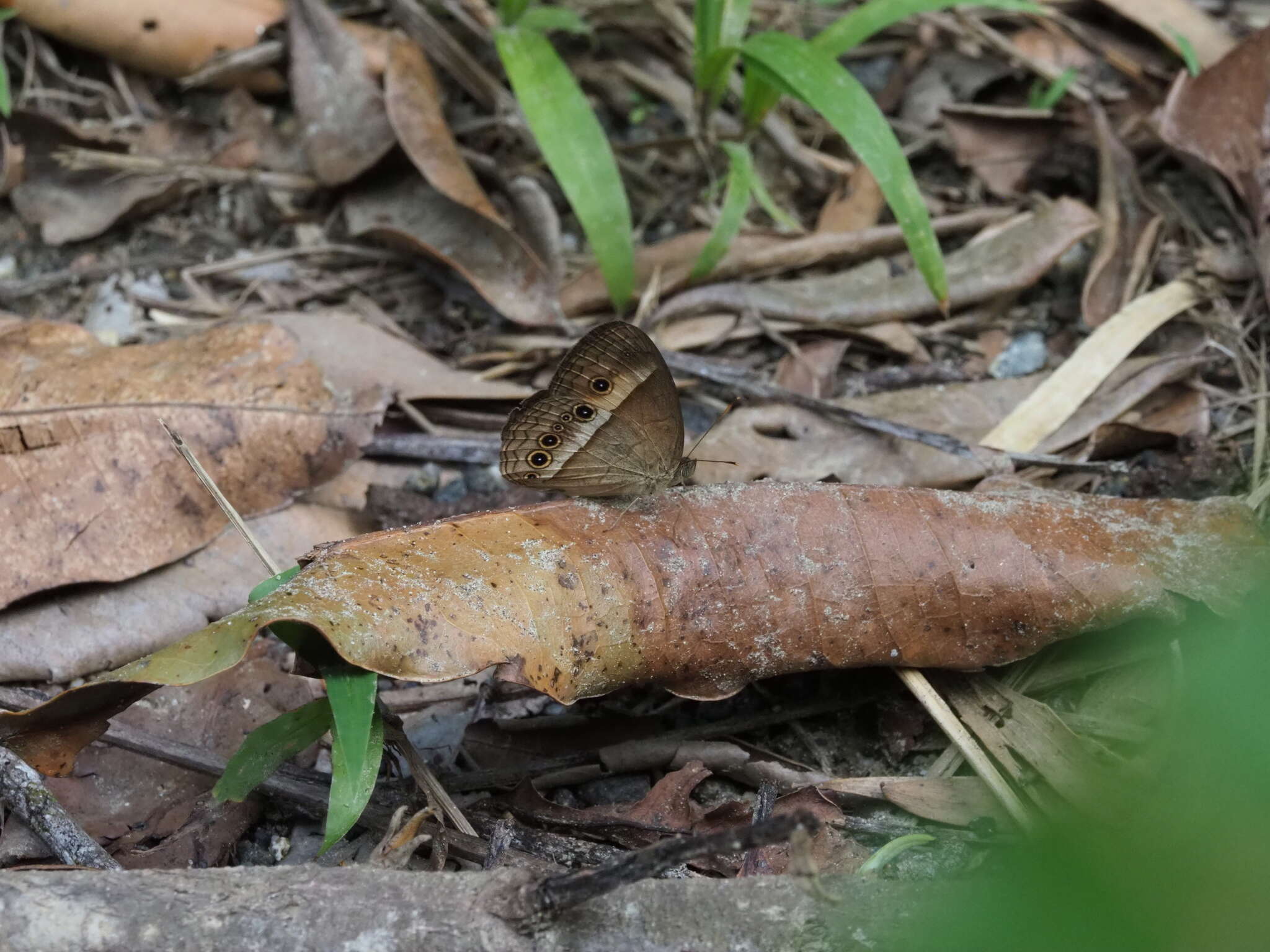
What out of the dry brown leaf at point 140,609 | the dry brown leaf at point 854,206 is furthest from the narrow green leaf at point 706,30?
the dry brown leaf at point 140,609

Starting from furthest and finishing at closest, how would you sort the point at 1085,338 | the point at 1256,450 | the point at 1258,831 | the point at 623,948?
the point at 1085,338
the point at 1256,450
the point at 623,948
the point at 1258,831

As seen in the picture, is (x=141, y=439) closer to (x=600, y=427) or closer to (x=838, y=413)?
(x=600, y=427)

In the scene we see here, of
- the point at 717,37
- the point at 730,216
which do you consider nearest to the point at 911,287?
the point at 730,216

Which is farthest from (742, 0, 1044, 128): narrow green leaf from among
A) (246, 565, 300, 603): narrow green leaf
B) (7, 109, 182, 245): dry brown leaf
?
(246, 565, 300, 603): narrow green leaf

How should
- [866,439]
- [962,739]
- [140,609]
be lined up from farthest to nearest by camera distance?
1. [866,439]
2. [140,609]
3. [962,739]

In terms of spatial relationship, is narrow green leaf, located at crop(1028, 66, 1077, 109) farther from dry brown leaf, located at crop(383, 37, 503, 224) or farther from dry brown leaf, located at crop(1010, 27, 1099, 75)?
dry brown leaf, located at crop(383, 37, 503, 224)

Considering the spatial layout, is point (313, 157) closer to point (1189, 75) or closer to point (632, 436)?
point (632, 436)

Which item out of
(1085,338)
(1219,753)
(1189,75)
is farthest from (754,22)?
(1219,753)
